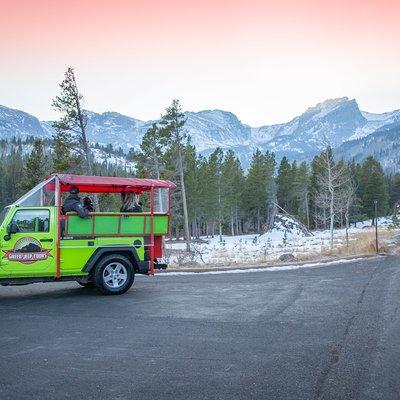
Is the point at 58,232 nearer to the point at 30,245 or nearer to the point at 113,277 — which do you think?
the point at 30,245

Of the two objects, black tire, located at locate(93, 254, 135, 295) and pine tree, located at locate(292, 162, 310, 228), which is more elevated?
pine tree, located at locate(292, 162, 310, 228)

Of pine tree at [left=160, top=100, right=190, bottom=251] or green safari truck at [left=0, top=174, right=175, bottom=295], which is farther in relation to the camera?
pine tree at [left=160, top=100, right=190, bottom=251]

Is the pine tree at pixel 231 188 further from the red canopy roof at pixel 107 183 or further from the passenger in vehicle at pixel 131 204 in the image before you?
the passenger in vehicle at pixel 131 204

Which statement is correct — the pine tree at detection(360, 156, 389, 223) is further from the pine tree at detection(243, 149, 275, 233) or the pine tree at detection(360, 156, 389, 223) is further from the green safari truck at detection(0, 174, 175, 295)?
the green safari truck at detection(0, 174, 175, 295)

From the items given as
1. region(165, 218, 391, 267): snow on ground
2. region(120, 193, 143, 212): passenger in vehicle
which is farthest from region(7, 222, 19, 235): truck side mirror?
region(165, 218, 391, 267): snow on ground

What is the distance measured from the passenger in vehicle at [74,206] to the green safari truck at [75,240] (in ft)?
0.40

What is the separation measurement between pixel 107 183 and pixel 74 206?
1.13 meters

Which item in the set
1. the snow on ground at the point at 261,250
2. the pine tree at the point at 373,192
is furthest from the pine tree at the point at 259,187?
the snow on ground at the point at 261,250

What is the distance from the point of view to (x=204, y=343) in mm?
6395

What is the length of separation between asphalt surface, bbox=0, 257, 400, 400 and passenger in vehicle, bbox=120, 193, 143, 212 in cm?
198

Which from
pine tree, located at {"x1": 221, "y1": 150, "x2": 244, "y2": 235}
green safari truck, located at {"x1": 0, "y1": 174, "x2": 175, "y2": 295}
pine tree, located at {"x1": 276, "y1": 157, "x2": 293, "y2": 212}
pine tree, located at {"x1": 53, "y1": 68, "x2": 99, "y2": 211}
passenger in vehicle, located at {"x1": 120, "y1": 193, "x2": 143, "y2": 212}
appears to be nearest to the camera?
green safari truck, located at {"x1": 0, "y1": 174, "x2": 175, "y2": 295}

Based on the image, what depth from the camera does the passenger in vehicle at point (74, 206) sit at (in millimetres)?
10180

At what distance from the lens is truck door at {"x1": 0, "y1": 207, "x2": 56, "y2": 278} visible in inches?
384

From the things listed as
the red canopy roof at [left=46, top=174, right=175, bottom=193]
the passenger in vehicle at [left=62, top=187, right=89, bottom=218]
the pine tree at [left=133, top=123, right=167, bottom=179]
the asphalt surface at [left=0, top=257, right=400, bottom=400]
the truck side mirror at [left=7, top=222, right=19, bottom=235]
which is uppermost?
the pine tree at [left=133, top=123, right=167, bottom=179]
